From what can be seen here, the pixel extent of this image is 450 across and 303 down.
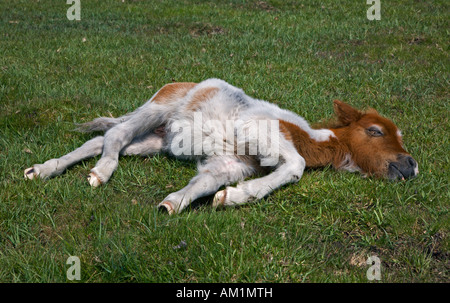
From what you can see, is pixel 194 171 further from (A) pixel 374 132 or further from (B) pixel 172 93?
(A) pixel 374 132

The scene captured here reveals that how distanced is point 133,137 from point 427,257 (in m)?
2.96

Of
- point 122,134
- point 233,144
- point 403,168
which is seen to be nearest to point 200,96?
point 233,144

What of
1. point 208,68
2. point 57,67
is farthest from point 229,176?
point 57,67

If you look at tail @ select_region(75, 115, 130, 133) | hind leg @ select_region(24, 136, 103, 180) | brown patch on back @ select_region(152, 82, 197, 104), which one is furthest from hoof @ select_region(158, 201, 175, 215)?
tail @ select_region(75, 115, 130, 133)

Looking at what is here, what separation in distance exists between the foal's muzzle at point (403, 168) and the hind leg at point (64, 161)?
285 centimetres

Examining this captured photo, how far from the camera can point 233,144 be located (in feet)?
13.4

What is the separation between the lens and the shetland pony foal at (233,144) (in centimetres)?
377

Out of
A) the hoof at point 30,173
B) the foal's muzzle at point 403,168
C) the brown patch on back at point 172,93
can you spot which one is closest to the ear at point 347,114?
the foal's muzzle at point 403,168

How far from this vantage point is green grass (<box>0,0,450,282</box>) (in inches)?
111

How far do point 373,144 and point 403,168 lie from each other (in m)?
0.37

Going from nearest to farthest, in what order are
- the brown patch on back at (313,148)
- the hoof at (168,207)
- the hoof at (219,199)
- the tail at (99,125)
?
the hoof at (168,207), the hoof at (219,199), the brown patch on back at (313,148), the tail at (99,125)

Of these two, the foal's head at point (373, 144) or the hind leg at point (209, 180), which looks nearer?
the hind leg at point (209, 180)

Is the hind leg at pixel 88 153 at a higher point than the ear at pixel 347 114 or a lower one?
lower

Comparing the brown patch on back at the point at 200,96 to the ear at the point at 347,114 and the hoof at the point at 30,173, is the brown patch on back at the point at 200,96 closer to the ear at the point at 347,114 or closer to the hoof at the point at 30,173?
the ear at the point at 347,114
